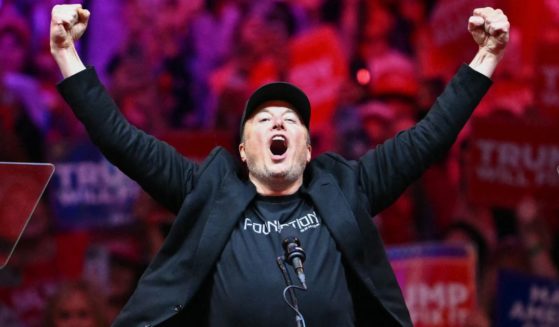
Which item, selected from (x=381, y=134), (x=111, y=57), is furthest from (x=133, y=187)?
(x=381, y=134)

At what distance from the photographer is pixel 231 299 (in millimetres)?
3000

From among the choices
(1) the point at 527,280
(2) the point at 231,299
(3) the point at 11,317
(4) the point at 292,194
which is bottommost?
(3) the point at 11,317

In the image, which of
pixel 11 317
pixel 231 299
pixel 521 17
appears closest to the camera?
pixel 231 299

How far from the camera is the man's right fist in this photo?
9.92ft

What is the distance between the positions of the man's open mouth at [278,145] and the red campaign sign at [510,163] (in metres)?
2.60

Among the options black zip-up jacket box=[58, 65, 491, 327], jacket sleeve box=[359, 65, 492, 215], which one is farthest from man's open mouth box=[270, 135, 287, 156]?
jacket sleeve box=[359, 65, 492, 215]

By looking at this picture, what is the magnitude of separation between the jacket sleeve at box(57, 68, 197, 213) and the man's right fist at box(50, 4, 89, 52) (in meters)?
0.10

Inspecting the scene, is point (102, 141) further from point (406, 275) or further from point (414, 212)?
point (414, 212)

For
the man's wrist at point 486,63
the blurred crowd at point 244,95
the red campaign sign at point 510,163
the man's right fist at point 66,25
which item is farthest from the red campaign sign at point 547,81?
the man's right fist at point 66,25

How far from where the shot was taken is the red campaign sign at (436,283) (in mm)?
5496

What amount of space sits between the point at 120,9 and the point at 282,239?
303 centimetres

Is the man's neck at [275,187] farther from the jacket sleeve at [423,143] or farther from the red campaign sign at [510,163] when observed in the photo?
the red campaign sign at [510,163]

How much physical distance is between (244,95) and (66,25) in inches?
110

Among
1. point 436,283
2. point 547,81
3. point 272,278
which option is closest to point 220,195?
point 272,278
